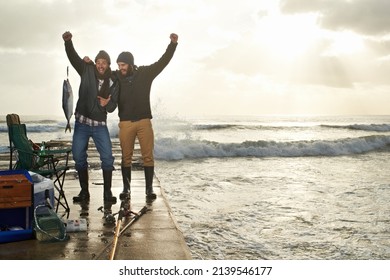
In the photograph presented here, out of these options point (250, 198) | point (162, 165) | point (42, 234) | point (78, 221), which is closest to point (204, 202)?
point (250, 198)

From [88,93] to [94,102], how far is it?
141 mm

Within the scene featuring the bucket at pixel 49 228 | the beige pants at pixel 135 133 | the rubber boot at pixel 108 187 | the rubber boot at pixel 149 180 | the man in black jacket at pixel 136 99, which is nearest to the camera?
the bucket at pixel 49 228

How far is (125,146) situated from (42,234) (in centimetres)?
212

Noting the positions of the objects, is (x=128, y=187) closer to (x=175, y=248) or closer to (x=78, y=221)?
(x=78, y=221)

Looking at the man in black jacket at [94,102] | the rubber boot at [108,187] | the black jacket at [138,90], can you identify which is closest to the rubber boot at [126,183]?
the rubber boot at [108,187]

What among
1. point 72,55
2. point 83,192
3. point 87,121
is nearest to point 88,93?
point 87,121

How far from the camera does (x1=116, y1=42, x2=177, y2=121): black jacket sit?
5305mm

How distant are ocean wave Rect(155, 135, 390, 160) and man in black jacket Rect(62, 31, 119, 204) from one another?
1190 centimetres

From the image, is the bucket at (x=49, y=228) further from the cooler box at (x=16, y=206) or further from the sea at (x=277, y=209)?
the sea at (x=277, y=209)

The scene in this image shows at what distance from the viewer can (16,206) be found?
3684 mm

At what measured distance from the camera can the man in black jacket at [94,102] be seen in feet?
16.2

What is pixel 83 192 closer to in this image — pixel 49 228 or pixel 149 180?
pixel 149 180

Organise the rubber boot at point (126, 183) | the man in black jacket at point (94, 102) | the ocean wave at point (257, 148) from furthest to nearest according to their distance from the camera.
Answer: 1. the ocean wave at point (257, 148)
2. the rubber boot at point (126, 183)
3. the man in black jacket at point (94, 102)

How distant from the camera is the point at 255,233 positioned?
6125 millimetres
